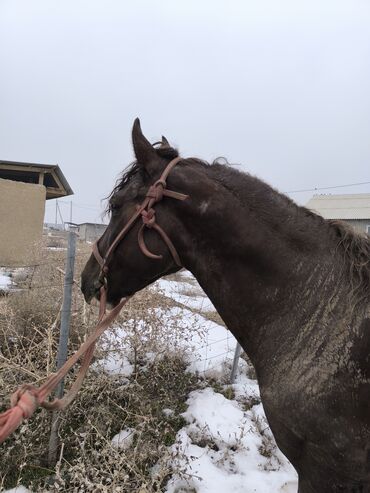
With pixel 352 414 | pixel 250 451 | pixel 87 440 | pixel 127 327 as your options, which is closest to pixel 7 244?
pixel 127 327

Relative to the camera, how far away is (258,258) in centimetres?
189

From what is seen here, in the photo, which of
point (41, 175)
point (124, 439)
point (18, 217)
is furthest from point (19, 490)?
point (41, 175)

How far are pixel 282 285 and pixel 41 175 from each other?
1343 cm

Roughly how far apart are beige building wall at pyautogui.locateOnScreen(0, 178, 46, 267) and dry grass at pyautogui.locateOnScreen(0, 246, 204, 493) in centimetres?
650

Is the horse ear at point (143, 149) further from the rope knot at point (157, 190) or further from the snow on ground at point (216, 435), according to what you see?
the snow on ground at point (216, 435)

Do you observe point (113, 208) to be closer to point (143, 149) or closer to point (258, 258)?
point (143, 149)

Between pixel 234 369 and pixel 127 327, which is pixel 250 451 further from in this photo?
pixel 127 327

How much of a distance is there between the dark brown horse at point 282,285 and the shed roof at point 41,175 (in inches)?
496

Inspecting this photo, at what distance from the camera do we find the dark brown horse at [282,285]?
1.64 metres

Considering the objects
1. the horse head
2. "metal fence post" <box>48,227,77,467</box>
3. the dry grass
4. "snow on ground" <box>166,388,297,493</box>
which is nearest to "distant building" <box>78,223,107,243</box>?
"metal fence post" <box>48,227,77,467</box>

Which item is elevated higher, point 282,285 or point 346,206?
point 282,285

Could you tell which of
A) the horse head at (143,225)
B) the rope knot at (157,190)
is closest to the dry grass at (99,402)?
the horse head at (143,225)

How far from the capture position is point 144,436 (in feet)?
12.1

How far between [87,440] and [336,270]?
9.59ft
